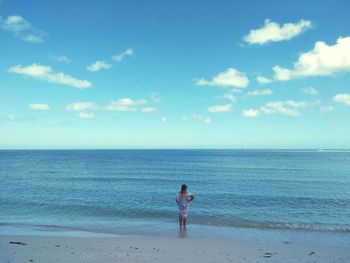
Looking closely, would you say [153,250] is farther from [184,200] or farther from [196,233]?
[196,233]

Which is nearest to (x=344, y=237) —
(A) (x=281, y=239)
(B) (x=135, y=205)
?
(A) (x=281, y=239)

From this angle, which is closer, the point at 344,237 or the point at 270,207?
the point at 344,237

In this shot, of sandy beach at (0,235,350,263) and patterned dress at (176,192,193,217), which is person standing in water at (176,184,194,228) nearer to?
patterned dress at (176,192,193,217)

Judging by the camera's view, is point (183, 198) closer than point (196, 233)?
Yes

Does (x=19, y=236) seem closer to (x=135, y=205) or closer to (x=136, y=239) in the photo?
(x=136, y=239)

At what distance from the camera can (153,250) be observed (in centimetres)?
1195

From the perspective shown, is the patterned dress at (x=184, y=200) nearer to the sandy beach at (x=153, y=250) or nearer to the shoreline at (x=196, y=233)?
the shoreline at (x=196, y=233)

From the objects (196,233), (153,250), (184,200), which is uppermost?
(184,200)

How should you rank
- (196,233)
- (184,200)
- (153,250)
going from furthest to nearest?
(196,233)
(184,200)
(153,250)

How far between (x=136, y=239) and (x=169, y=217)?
663cm

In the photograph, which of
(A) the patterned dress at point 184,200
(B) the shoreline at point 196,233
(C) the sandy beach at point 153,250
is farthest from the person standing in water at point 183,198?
(C) the sandy beach at point 153,250

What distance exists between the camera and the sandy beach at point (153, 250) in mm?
10742

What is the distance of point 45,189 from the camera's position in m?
33.2

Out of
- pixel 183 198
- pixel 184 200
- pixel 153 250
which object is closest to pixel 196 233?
pixel 184 200
